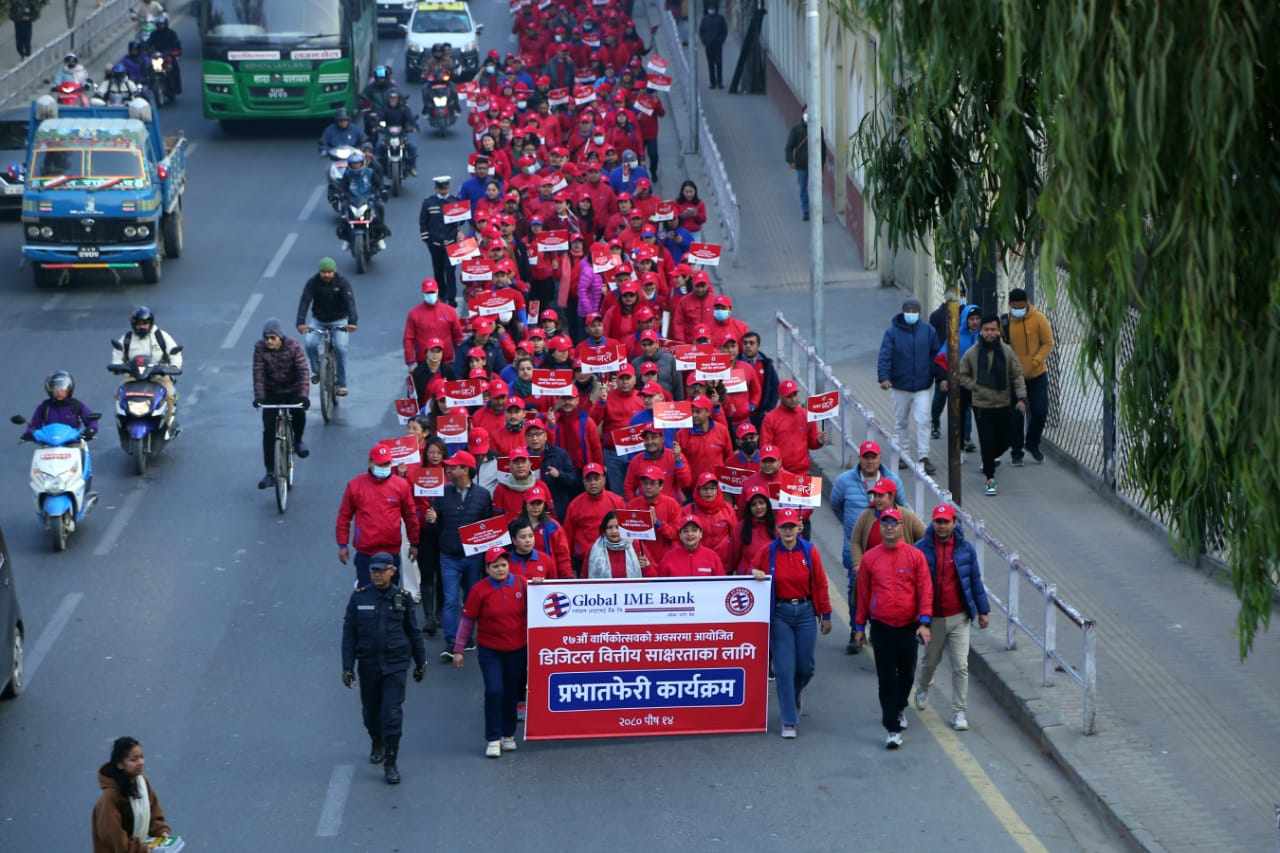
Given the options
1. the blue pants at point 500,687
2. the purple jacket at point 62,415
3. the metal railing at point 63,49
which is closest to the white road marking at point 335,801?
the blue pants at point 500,687

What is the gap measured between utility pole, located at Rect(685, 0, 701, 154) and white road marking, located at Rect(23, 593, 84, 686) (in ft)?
67.4

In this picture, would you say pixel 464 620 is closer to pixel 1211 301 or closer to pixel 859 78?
pixel 1211 301

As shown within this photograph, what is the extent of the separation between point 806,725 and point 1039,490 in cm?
602

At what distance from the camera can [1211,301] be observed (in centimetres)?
934

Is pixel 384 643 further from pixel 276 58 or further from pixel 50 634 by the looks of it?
pixel 276 58

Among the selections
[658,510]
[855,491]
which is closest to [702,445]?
[855,491]

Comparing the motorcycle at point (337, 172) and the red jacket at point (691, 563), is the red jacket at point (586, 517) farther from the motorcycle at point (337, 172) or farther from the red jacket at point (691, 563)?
the motorcycle at point (337, 172)

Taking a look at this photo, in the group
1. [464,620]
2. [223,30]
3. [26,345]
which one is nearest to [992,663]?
[464,620]

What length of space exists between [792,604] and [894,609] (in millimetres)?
731

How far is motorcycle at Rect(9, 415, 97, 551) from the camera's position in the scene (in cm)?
1883

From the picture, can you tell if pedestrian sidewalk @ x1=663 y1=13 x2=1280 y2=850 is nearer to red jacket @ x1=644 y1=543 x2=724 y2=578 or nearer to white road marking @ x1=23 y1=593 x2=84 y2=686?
red jacket @ x1=644 y1=543 x2=724 y2=578

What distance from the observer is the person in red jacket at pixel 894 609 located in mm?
14156

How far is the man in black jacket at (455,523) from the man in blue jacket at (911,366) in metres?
5.07

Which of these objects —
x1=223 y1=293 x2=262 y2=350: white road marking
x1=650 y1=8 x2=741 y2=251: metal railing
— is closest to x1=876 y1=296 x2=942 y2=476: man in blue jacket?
x1=223 y1=293 x2=262 y2=350: white road marking
